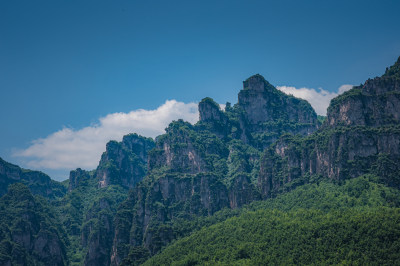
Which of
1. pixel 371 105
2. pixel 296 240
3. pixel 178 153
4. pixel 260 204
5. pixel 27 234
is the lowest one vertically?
pixel 27 234

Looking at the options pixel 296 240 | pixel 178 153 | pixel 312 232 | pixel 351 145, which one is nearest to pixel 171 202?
pixel 178 153

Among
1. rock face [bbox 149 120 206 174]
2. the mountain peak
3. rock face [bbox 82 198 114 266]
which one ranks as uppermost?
the mountain peak

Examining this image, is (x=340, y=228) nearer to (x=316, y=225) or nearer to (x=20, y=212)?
(x=316, y=225)

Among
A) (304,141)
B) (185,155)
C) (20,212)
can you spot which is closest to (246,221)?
(304,141)

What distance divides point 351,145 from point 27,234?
133 m

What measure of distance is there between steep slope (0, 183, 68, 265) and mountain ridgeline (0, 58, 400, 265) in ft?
1.83

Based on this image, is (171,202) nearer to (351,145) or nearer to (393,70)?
(351,145)

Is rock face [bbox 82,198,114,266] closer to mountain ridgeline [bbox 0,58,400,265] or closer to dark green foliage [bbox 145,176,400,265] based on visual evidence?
mountain ridgeline [bbox 0,58,400,265]

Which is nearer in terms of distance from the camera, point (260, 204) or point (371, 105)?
point (371, 105)

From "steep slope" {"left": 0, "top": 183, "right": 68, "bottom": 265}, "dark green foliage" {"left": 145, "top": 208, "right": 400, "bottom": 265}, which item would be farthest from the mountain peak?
"steep slope" {"left": 0, "top": 183, "right": 68, "bottom": 265}

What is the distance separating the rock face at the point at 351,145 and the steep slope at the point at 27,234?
92.8 meters

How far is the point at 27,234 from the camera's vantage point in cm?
17362

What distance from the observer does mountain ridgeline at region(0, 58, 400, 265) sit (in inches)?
3839

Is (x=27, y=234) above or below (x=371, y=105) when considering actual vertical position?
below
